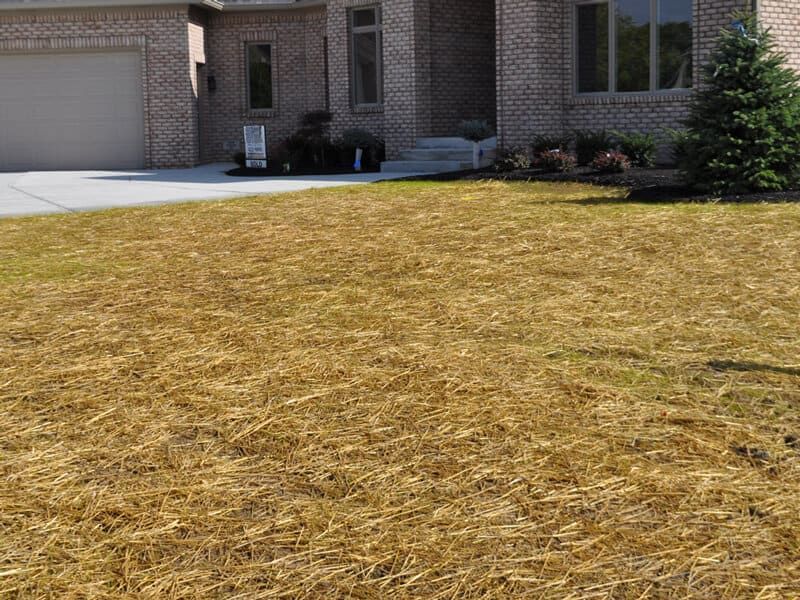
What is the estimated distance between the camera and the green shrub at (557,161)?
1623 cm

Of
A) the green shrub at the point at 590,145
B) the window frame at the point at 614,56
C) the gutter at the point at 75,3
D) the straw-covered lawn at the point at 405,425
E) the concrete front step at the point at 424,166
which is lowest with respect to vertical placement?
the straw-covered lawn at the point at 405,425

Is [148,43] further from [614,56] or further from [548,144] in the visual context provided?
[614,56]

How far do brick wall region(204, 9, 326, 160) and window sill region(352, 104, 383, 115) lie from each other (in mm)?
2585

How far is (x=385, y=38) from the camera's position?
21.2 m

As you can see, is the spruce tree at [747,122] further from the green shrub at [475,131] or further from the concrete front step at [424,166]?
the concrete front step at [424,166]

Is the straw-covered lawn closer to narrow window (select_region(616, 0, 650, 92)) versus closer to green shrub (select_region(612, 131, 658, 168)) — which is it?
green shrub (select_region(612, 131, 658, 168))

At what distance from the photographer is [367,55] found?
22953mm

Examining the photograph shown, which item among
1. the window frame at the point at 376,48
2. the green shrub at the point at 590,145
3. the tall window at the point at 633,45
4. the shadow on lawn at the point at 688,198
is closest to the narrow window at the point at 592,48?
the tall window at the point at 633,45

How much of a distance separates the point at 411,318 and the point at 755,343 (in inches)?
81.2

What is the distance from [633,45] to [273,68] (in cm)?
1124

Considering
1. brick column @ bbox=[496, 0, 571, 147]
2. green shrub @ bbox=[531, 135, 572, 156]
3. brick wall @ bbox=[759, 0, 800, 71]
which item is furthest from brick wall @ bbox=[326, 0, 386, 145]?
brick wall @ bbox=[759, 0, 800, 71]

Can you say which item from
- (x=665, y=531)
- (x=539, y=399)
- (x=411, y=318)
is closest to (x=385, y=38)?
(x=411, y=318)

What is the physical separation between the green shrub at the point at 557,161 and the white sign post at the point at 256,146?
7.90 metres

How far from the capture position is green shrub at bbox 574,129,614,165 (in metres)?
17.0
